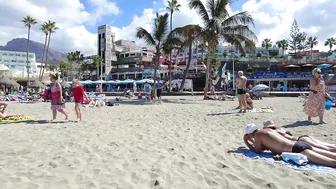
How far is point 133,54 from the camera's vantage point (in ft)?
242

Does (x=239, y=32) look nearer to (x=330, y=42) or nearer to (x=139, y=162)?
(x=139, y=162)

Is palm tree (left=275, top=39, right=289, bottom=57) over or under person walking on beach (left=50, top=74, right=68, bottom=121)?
over

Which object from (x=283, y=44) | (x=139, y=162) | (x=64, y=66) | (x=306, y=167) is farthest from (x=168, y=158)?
(x=283, y=44)

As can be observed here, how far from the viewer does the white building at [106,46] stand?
73.2m

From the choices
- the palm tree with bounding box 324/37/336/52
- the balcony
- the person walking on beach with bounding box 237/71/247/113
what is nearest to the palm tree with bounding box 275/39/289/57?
the palm tree with bounding box 324/37/336/52

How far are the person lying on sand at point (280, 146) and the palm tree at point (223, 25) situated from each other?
614 inches

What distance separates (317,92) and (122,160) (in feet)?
18.0

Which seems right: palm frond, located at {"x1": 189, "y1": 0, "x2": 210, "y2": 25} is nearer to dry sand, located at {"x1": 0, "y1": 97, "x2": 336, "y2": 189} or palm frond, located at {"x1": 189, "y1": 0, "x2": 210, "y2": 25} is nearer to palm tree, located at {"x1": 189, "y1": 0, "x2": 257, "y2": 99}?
palm tree, located at {"x1": 189, "y1": 0, "x2": 257, "y2": 99}

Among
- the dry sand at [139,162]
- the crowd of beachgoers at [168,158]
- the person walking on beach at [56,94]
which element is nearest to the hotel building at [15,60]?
the person walking on beach at [56,94]

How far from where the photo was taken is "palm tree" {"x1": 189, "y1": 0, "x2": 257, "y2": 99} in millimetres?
18938

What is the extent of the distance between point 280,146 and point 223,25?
16.7 meters

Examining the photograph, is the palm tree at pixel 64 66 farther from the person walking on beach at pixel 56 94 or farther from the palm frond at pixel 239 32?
the person walking on beach at pixel 56 94

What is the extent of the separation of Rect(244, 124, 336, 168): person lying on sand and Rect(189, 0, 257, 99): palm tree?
15592 mm

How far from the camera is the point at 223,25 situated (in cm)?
1938
